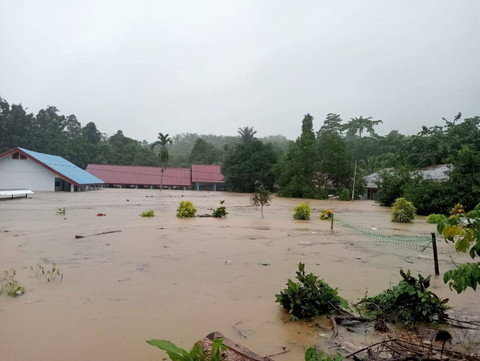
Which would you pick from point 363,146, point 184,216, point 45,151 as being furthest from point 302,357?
point 45,151

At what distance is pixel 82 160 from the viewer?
57.7m

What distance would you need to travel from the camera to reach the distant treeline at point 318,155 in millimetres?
21922

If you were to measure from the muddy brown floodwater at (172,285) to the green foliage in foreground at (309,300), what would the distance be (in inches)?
6.5

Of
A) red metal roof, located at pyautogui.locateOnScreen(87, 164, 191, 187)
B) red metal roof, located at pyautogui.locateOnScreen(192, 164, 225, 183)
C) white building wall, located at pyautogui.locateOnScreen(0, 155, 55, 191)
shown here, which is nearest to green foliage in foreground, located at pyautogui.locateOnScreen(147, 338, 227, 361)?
white building wall, located at pyautogui.locateOnScreen(0, 155, 55, 191)

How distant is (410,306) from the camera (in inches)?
182

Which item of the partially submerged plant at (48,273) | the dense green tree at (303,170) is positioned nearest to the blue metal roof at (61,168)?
the dense green tree at (303,170)

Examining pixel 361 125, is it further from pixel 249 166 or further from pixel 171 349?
pixel 171 349

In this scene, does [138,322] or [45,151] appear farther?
[45,151]

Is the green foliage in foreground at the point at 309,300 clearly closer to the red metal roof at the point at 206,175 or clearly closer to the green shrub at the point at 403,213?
the green shrub at the point at 403,213

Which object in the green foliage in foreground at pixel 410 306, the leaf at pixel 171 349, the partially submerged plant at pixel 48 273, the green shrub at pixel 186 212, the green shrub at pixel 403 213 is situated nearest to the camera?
the leaf at pixel 171 349

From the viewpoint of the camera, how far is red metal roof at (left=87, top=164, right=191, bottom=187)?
1962 inches

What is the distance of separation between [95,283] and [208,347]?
139 inches

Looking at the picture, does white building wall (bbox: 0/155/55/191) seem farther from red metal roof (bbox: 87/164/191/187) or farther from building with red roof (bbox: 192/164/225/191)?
building with red roof (bbox: 192/164/225/191)

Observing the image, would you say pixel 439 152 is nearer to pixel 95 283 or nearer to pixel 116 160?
pixel 95 283
